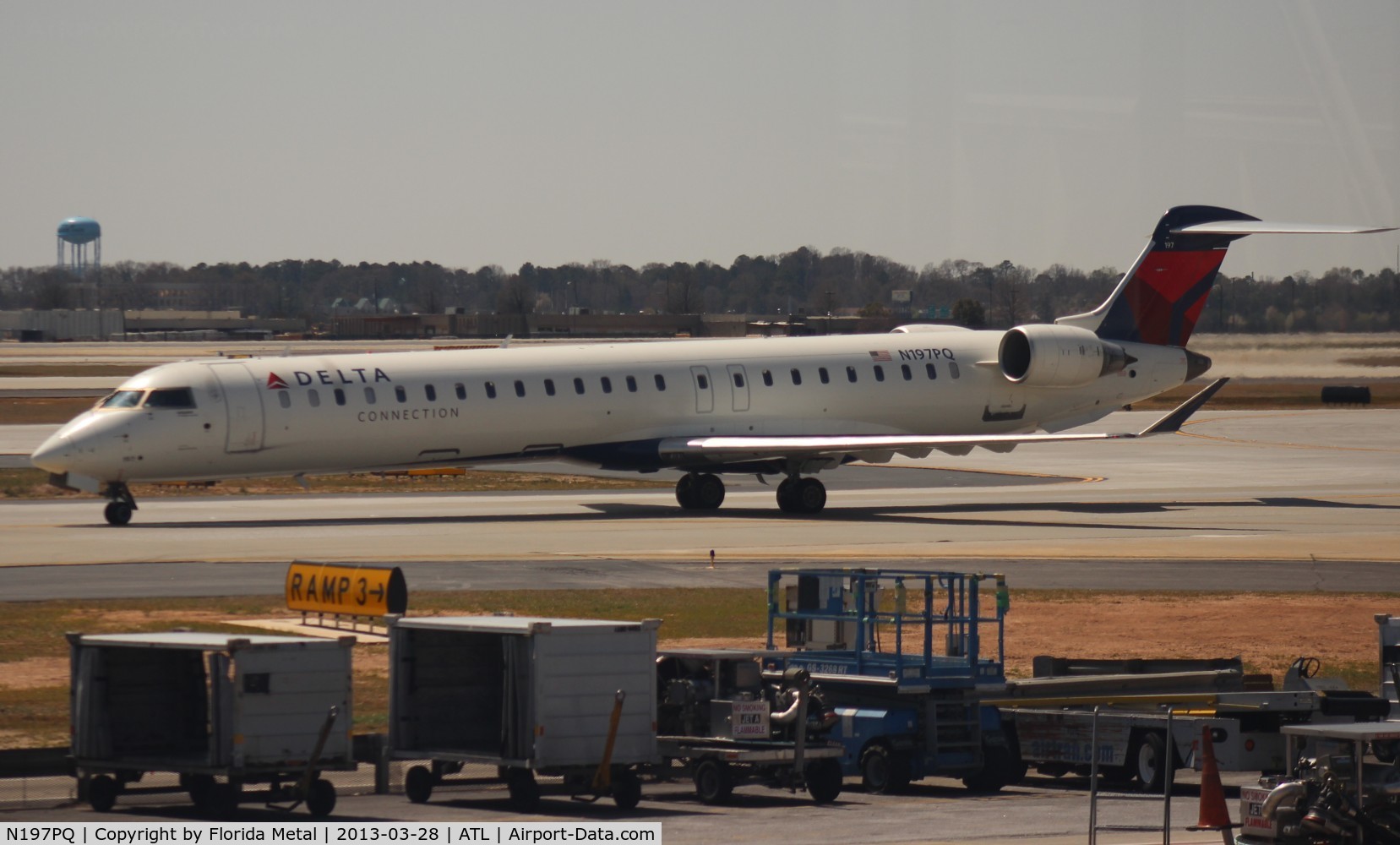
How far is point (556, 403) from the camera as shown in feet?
118

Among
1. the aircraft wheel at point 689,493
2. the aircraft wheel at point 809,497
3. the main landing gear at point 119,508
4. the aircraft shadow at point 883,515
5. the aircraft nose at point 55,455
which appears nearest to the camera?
the aircraft nose at point 55,455

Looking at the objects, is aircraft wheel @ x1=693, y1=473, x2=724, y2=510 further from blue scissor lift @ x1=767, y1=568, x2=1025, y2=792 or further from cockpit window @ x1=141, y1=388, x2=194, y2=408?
blue scissor lift @ x1=767, y1=568, x2=1025, y2=792

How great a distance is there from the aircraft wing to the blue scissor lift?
702 inches

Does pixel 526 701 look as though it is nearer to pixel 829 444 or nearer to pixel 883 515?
pixel 829 444

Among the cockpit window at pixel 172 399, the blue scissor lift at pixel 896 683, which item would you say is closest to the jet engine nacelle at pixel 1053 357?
the cockpit window at pixel 172 399

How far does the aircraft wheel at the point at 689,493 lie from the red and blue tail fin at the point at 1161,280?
10.4 m

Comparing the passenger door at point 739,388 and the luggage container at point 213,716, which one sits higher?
the passenger door at point 739,388

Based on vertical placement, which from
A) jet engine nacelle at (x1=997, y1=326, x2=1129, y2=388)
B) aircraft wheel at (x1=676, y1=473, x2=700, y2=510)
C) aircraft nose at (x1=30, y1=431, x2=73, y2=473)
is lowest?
aircraft wheel at (x1=676, y1=473, x2=700, y2=510)

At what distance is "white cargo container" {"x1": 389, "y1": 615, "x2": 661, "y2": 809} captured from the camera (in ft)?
45.8

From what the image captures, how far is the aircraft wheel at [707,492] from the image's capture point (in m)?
37.9

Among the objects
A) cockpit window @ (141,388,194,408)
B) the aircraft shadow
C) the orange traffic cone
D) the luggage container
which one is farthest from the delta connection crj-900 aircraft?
the orange traffic cone

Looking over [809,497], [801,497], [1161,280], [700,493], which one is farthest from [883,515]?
[1161,280]

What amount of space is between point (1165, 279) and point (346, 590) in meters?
25.4

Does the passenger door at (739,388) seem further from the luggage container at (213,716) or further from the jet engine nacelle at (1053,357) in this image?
the luggage container at (213,716)
